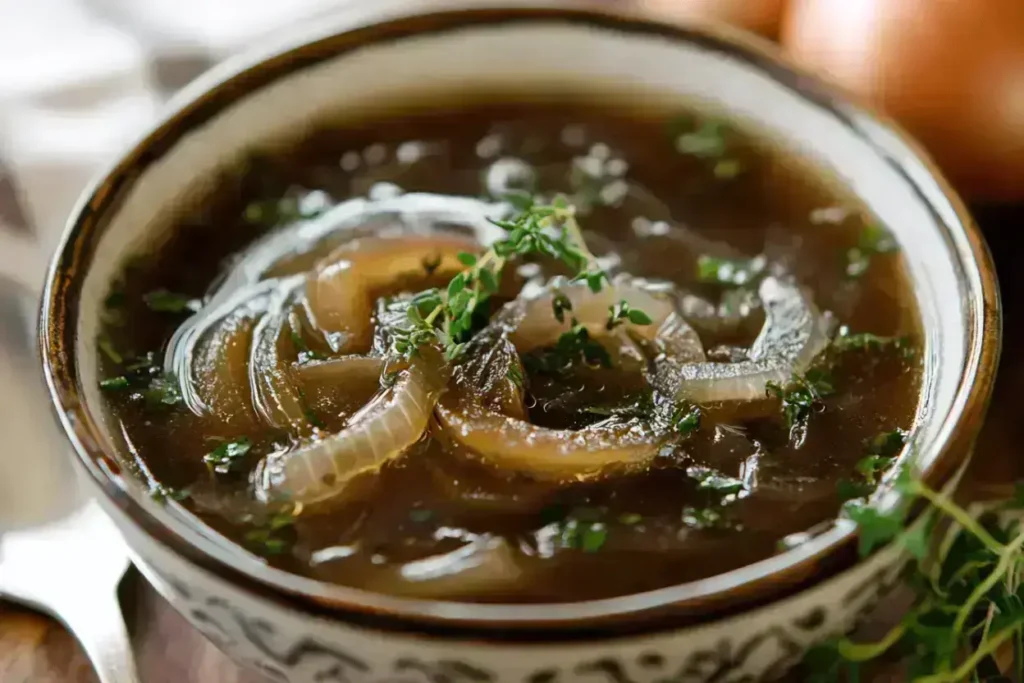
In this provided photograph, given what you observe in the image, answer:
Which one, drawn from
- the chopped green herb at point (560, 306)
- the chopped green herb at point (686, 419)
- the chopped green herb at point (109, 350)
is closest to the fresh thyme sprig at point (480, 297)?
the chopped green herb at point (560, 306)

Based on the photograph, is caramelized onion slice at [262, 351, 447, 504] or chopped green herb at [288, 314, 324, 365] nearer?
caramelized onion slice at [262, 351, 447, 504]

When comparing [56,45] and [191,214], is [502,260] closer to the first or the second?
[191,214]

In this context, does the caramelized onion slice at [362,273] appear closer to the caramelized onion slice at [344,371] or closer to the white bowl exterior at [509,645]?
the caramelized onion slice at [344,371]

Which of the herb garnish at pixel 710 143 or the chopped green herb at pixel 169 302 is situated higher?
the herb garnish at pixel 710 143

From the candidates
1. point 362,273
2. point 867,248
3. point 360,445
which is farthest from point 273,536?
point 867,248

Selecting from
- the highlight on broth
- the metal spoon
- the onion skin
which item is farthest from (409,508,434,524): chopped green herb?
the onion skin

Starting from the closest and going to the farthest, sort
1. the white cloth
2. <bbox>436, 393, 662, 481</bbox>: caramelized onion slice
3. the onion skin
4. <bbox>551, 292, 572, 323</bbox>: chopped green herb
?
<bbox>436, 393, 662, 481</bbox>: caramelized onion slice
<bbox>551, 292, 572, 323</bbox>: chopped green herb
the white cloth
the onion skin

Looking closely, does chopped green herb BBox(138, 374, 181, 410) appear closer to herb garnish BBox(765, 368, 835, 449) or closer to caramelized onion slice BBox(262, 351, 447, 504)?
caramelized onion slice BBox(262, 351, 447, 504)
